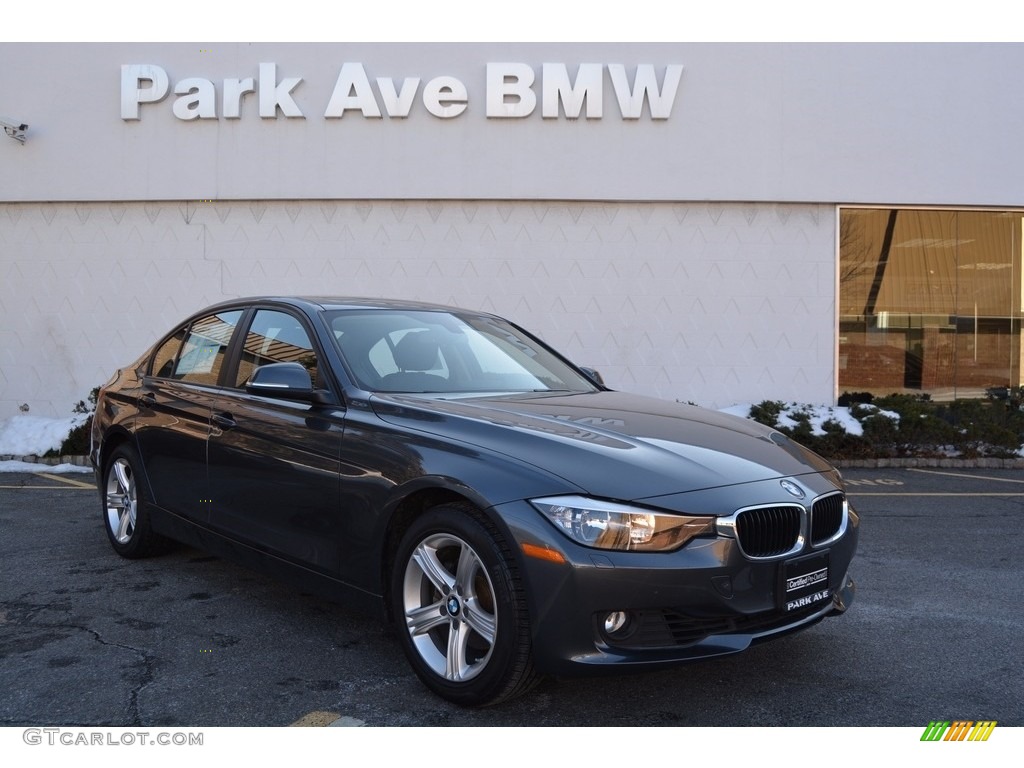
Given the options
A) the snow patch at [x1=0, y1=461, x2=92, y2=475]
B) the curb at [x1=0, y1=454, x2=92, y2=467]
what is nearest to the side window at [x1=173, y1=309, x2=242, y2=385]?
the snow patch at [x1=0, y1=461, x2=92, y2=475]

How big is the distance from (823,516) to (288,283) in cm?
985

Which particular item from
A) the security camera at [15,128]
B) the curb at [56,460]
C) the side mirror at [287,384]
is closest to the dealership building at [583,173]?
the security camera at [15,128]

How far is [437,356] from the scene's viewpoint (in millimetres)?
4449

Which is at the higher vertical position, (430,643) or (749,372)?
(749,372)

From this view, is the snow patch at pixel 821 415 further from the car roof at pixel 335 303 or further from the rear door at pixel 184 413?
the rear door at pixel 184 413

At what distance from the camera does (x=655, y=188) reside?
475 inches

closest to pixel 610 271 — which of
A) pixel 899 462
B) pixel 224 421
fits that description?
pixel 899 462

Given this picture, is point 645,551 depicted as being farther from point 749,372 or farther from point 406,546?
point 749,372

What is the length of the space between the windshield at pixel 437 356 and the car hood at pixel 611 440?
226 millimetres

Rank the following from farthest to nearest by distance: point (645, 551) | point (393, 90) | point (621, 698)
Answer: point (393, 90) < point (621, 698) < point (645, 551)

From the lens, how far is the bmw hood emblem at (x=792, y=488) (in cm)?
345

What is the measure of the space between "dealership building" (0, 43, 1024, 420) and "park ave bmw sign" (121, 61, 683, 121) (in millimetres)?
29

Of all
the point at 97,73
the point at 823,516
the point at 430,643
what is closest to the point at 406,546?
the point at 430,643

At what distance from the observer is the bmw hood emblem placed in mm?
3451
